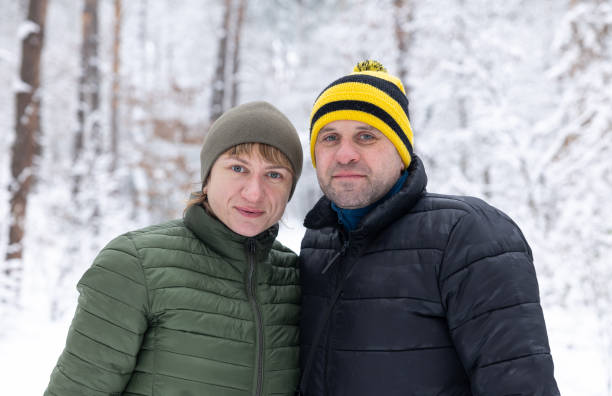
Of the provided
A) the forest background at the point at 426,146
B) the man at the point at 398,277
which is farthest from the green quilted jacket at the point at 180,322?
the forest background at the point at 426,146

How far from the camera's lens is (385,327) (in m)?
2.03

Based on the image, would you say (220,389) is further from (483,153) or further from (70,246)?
(483,153)

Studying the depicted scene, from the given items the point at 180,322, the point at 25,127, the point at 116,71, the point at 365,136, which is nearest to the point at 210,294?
the point at 180,322

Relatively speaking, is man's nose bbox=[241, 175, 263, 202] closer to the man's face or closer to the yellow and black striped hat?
the man's face

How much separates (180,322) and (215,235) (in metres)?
0.44

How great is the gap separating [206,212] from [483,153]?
8.97m

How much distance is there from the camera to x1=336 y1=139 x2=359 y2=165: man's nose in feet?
7.66

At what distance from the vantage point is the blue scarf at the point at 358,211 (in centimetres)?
239

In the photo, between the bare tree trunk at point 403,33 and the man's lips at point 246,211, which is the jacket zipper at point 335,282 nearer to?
the man's lips at point 246,211

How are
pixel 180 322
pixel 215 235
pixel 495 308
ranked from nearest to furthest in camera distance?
1. pixel 495 308
2. pixel 180 322
3. pixel 215 235

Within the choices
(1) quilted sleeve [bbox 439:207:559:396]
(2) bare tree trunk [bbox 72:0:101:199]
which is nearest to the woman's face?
(1) quilted sleeve [bbox 439:207:559:396]

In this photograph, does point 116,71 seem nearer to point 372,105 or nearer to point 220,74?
point 220,74

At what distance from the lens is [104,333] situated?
195cm

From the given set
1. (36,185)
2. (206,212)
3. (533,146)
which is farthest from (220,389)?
(36,185)
